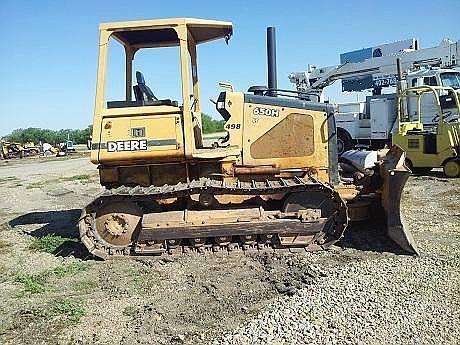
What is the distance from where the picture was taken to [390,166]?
A: 19.9ft

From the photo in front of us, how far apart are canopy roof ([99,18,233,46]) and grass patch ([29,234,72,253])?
10.2 feet

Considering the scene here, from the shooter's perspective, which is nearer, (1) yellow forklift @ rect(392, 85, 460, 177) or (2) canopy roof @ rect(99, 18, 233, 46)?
(2) canopy roof @ rect(99, 18, 233, 46)

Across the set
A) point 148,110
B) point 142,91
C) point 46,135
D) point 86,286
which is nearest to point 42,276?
point 86,286

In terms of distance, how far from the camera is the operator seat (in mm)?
6676

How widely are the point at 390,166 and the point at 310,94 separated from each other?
1.62 meters

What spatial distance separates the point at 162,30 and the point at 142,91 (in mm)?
922

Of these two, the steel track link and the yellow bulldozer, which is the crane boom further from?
the steel track link

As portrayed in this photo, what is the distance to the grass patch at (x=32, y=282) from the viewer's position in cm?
502

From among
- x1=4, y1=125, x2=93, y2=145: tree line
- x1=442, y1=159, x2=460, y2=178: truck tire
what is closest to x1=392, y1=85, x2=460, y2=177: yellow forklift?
x1=442, y1=159, x2=460, y2=178: truck tire

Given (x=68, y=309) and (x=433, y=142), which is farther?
(x=433, y=142)

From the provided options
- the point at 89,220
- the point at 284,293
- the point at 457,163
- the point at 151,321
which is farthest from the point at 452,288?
the point at 457,163

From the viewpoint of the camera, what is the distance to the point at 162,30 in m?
6.27

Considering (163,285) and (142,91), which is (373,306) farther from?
(142,91)

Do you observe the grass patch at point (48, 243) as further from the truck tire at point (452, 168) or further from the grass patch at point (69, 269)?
the truck tire at point (452, 168)
